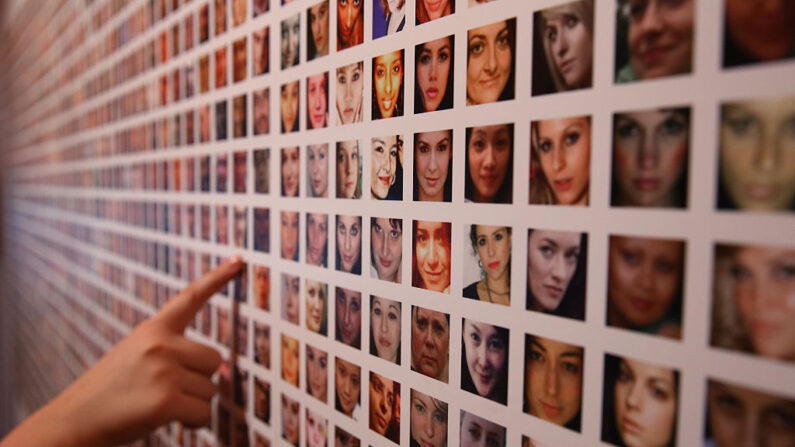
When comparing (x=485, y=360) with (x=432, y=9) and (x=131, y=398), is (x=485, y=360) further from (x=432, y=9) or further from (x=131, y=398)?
(x=131, y=398)

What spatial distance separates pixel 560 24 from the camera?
0.26 metres

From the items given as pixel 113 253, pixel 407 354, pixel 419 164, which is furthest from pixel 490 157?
pixel 113 253

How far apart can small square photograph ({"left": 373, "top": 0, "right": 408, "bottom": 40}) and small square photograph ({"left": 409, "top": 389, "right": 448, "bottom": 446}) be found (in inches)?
10.9

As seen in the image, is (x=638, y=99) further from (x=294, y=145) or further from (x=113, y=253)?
(x=113, y=253)

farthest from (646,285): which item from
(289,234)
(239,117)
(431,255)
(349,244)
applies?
(239,117)

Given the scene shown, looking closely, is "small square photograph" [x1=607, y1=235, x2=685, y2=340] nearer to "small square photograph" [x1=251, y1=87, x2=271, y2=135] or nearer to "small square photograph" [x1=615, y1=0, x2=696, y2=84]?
"small square photograph" [x1=615, y1=0, x2=696, y2=84]

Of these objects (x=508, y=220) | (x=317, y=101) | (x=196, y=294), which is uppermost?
(x=317, y=101)

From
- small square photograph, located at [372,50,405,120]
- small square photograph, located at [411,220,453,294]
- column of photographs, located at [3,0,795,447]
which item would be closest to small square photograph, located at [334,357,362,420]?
column of photographs, located at [3,0,795,447]

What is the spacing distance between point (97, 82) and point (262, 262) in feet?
2.56

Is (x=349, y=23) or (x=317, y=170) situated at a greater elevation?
(x=349, y=23)

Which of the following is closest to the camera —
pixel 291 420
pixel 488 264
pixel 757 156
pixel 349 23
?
pixel 757 156

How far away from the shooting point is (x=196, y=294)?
58 cm

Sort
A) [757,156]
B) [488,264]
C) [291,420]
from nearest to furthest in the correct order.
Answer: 1. [757,156]
2. [488,264]
3. [291,420]

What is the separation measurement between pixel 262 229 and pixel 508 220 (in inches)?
13.1
